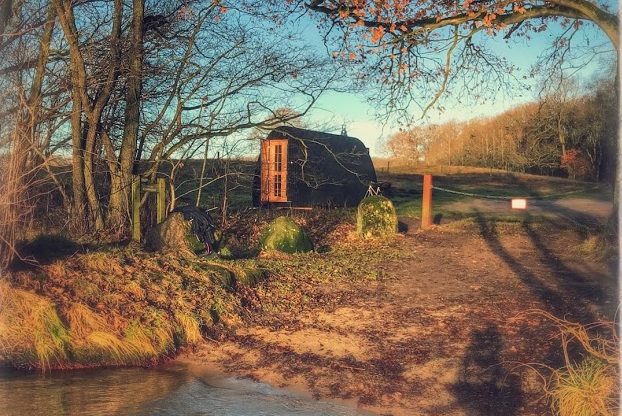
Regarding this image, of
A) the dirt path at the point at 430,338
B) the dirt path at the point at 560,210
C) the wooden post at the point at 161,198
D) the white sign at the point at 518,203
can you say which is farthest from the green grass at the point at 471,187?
the dirt path at the point at 430,338

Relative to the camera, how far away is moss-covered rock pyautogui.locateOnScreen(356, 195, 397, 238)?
44.0 feet

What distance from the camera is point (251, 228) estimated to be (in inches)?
567

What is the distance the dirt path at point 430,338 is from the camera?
5.35 metres

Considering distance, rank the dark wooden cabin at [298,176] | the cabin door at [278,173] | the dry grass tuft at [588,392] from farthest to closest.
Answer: the cabin door at [278,173] < the dark wooden cabin at [298,176] < the dry grass tuft at [588,392]

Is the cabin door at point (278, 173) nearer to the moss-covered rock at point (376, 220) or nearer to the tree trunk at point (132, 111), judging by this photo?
the moss-covered rock at point (376, 220)

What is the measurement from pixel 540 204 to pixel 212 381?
18.2 metres

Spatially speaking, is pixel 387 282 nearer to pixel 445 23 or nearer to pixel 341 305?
pixel 341 305

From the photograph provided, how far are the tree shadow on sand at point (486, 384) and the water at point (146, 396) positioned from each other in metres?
0.99

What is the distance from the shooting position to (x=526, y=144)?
4162cm

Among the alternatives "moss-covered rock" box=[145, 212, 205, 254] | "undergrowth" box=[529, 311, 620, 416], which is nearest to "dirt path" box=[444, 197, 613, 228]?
"moss-covered rock" box=[145, 212, 205, 254]

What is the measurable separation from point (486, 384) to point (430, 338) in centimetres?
127

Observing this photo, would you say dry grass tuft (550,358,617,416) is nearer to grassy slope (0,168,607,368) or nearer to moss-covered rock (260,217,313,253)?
grassy slope (0,168,607,368)

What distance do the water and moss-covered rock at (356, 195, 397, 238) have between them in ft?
25.4

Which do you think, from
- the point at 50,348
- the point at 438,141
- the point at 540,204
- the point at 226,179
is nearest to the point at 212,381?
the point at 50,348
